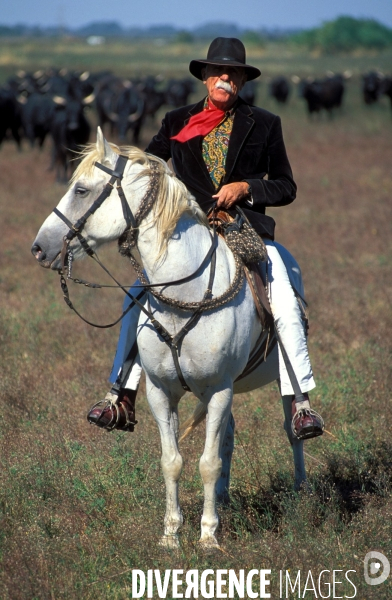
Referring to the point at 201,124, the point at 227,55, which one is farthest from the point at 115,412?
the point at 227,55

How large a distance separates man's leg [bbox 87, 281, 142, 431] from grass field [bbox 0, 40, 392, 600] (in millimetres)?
Result: 510

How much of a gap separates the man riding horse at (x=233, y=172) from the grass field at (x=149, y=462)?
56cm

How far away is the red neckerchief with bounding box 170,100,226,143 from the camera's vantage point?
4.30 m

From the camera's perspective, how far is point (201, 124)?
4324 mm

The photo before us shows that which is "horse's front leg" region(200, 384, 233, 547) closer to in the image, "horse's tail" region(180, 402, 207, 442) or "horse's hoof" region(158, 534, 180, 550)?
"horse's hoof" region(158, 534, 180, 550)

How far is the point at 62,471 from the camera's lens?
16.5 feet

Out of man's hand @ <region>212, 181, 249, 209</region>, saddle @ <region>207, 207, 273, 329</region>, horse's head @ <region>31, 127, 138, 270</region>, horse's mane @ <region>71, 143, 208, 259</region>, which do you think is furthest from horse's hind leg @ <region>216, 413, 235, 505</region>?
horse's head @ <region>31, 127, 138, 270</region>

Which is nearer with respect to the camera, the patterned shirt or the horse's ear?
the horse's ear

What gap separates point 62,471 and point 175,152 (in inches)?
82.4

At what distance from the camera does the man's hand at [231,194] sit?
415 centimetres

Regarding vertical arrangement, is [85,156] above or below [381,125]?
below

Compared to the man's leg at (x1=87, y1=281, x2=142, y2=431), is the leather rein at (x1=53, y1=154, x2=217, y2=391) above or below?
above

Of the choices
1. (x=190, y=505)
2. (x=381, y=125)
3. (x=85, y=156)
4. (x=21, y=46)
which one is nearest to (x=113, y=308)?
(x=190, y=505)

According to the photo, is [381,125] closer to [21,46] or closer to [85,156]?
[85,156]
